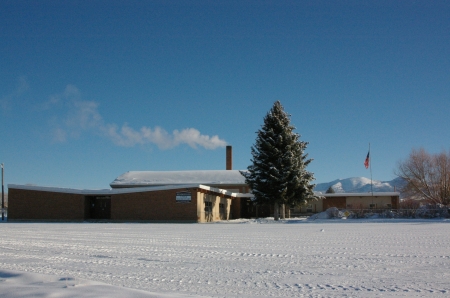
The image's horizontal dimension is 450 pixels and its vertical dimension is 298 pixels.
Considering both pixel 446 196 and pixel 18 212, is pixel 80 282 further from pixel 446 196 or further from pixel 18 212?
pixel 446 196

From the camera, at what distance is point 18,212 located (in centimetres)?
4228

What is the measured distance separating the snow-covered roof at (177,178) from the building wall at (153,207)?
15.8 metres

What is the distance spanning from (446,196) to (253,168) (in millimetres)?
27478

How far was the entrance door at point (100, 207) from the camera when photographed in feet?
141

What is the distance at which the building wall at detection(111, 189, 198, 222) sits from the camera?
3884 centimetres

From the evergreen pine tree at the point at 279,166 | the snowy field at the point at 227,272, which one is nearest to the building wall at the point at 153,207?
the evergreen pine tree at the point at 279,166

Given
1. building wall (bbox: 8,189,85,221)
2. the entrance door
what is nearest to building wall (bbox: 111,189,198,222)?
the entrance door

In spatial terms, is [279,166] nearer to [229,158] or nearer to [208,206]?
[208,206]

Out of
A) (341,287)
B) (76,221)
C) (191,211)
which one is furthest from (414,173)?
(341,287)

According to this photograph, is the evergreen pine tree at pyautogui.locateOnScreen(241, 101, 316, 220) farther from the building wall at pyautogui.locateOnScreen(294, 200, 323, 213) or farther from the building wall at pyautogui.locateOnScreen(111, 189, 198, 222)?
the building wall at pyautogui.locateOnScreen(294, 200, 323, 213)

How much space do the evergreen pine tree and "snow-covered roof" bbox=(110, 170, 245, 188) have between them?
16.0 meters

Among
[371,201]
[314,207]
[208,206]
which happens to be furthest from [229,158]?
[208,206]

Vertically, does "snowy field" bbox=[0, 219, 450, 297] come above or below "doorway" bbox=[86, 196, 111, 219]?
below

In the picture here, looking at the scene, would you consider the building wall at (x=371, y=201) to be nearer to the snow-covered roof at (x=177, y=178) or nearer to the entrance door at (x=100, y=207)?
the snow-covered roof at (x=177, y=178)
